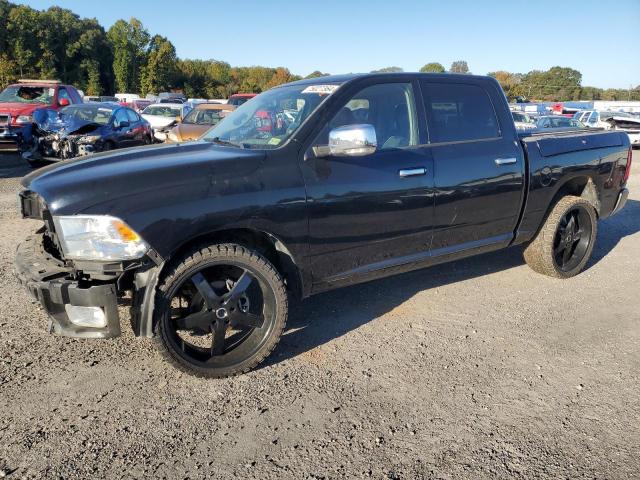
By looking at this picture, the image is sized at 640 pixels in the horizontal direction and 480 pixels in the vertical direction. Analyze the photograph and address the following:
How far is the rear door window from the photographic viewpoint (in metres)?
3.87

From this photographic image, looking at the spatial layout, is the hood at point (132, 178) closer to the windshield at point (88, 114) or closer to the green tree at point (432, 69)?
the green tree at point (432, 69)

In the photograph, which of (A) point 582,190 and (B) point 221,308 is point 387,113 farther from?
(A) point 582,190

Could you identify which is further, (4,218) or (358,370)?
(4,218)

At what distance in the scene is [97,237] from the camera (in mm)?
2592

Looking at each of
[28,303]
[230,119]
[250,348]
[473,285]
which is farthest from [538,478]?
[28,303]

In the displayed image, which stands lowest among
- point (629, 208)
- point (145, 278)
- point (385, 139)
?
point (629, 208)

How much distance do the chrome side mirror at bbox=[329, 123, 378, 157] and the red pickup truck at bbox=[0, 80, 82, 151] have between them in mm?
10757

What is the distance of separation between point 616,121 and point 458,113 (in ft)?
67.7

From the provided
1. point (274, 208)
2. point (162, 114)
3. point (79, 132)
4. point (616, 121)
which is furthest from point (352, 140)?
point (616, 121)

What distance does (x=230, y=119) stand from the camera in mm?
4160

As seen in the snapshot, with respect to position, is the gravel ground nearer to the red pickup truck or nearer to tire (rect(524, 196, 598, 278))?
tire (rect(524, 196, 598, 278))

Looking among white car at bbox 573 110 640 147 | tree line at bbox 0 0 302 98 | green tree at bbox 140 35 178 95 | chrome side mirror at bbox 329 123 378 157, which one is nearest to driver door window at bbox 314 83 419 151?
chrome side mirror at bbox 329 123 378 157

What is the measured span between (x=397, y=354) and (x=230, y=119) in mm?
2364

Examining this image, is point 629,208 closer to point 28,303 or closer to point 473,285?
point 473,285
